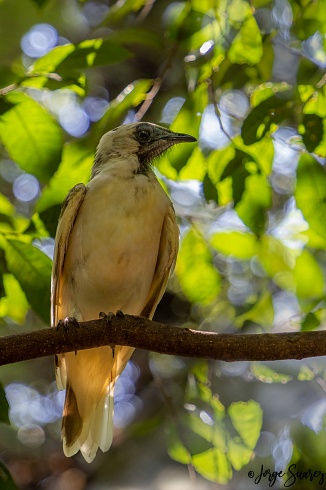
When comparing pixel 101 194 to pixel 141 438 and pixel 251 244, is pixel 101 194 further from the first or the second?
pixel 141 438

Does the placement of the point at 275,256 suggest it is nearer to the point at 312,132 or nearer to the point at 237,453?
the point at 312,132

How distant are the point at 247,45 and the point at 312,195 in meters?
1.07

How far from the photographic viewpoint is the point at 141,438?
688cm

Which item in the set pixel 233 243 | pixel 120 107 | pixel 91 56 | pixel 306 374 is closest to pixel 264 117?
pixel 120 107

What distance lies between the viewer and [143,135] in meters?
5.55

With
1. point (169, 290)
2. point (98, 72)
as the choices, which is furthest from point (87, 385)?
point (98, 72)

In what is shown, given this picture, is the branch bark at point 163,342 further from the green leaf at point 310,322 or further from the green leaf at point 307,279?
the green leaf at point 307,279

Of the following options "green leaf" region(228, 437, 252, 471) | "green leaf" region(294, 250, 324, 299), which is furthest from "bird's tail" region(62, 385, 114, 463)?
"green leaf" region(294, 250, 324, 299)

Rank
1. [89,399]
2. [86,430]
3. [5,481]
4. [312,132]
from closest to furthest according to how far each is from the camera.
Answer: [5,481] < [312,132] < [86,430] < [89,399]

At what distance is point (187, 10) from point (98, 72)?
488 cm

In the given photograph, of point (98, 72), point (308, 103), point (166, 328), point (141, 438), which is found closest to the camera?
point (166, 328)

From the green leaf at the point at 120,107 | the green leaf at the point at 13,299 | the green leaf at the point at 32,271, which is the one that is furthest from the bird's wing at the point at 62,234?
the green leaf at the point at 32,271

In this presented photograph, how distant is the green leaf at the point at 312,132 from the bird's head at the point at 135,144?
1.19 meters

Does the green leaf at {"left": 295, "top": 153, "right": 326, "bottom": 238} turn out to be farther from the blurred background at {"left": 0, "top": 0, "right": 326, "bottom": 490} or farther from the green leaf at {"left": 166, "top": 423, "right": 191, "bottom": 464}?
the green leaf at {"left": 166, "top": 423, "right": 191, "bottom": 464}
